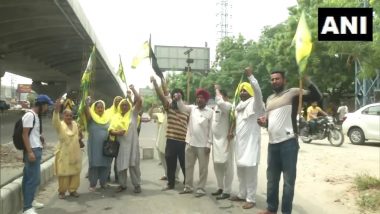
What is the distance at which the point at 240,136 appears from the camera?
677cm

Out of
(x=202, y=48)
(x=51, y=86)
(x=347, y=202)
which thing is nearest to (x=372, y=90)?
(x=202, y=48)

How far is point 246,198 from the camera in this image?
270 inches

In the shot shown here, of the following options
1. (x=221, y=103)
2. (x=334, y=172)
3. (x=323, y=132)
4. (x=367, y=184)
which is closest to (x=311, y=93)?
(x=221, y=103)

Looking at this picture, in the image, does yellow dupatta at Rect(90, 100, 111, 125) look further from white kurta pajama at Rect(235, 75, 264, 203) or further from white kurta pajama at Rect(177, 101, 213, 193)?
white kurta pajama at Rect(235, 75, 264, 203)

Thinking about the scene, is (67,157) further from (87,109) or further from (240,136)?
(240,136)

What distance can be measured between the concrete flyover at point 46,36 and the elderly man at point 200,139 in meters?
3.75

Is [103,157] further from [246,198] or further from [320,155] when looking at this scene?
[320,155]

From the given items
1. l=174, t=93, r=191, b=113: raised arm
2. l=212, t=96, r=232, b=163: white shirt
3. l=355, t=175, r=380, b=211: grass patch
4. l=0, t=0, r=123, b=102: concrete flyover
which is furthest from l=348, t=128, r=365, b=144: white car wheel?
l=212, t=96, r=232, b=163: white shirt

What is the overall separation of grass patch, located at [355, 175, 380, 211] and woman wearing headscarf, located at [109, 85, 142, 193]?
3491 millimetres

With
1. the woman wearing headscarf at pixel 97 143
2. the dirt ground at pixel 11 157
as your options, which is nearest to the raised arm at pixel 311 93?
the woman wearing headscarf at pixel 97 143

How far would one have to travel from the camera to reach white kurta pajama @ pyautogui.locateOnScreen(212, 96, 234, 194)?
7145 mm

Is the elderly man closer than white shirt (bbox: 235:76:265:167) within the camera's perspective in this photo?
No

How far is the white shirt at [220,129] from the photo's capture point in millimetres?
7136

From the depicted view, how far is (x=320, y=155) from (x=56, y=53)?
21.5m
